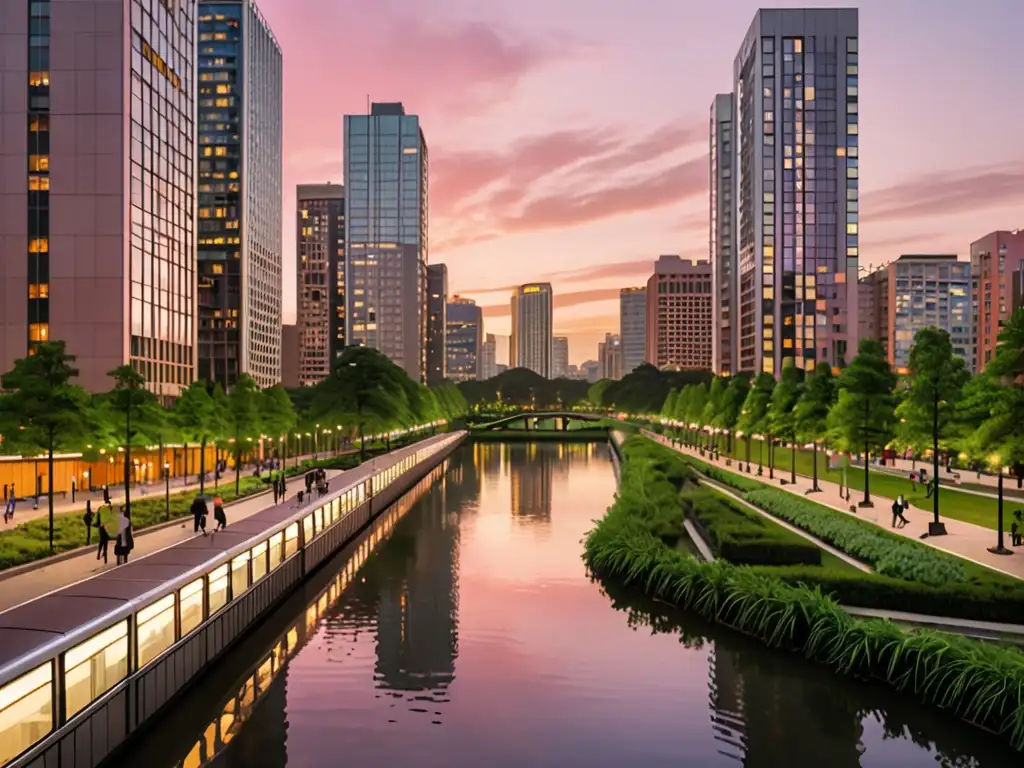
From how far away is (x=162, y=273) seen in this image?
9188cm

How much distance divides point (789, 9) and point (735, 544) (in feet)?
521

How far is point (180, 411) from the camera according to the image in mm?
59844

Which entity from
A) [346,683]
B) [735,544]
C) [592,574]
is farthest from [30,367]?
[735,544]

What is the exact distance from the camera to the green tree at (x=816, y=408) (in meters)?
58.1

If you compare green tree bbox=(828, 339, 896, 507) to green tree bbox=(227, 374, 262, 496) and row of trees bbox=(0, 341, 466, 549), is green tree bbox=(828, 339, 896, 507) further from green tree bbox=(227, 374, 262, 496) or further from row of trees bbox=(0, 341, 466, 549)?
green tree bbox=(227, 374, 262, 496)

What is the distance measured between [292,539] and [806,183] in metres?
151

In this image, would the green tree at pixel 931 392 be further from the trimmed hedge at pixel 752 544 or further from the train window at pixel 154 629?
the train window at pixel 154 629

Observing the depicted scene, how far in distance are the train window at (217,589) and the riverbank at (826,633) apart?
1586 centimetres

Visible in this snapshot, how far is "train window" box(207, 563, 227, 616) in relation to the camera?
23.0m

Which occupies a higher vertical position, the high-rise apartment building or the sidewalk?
the high-rise apartment building

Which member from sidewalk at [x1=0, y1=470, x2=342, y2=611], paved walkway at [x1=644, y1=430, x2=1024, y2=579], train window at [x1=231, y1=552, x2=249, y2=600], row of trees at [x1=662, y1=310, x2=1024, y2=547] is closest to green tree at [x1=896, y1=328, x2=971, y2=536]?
row of trees at [x1=662, y1=310, x2=1024, y2=547]

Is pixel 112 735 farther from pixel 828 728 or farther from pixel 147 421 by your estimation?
pixel 147 421

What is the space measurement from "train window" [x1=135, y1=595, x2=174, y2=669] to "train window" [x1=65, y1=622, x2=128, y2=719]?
2.31 feet

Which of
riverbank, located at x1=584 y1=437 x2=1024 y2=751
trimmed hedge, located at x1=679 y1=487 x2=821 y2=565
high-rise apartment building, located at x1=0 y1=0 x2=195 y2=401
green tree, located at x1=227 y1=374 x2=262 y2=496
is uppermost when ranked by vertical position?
high-rise apartment building, located at x1=0 y1=0 x2=195 y2=401
